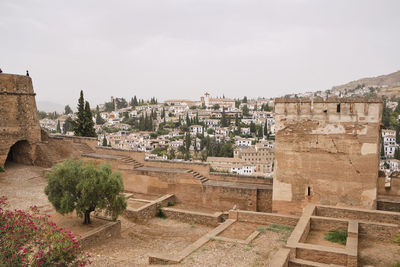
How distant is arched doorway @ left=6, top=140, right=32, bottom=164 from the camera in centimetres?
1645

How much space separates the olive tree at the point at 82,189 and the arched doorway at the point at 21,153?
832 centimetres

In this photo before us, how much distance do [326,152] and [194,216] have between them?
5.07 metres

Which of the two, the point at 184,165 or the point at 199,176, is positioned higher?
the point at 184,165

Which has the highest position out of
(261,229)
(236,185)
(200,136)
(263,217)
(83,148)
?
(83,148)

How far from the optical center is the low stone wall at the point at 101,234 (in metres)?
8.77

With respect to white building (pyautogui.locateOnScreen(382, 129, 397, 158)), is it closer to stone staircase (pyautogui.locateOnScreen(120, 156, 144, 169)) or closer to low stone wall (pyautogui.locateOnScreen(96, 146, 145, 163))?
low stone wall (pyautogui.locateOnScreen(96, 146, 145, 163))

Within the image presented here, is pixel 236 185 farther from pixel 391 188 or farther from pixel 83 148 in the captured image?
pixel 83 148

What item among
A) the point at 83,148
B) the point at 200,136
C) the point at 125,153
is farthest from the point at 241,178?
the point at 200,136

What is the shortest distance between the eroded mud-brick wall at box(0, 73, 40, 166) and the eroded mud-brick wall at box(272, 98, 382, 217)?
12356 millimetres

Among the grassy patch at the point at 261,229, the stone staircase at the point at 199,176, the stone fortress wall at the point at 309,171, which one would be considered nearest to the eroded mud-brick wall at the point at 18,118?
the stone fortress wall at the point at 309,171

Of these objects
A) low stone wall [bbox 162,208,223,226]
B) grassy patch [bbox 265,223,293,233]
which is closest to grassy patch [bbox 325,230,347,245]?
grassy patch [bbox 265,223,293,233]

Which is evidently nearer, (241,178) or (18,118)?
(241,178)

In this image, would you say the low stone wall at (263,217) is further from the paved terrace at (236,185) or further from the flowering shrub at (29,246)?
the flowering shrub at (29,246)

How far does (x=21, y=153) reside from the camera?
16703mm
